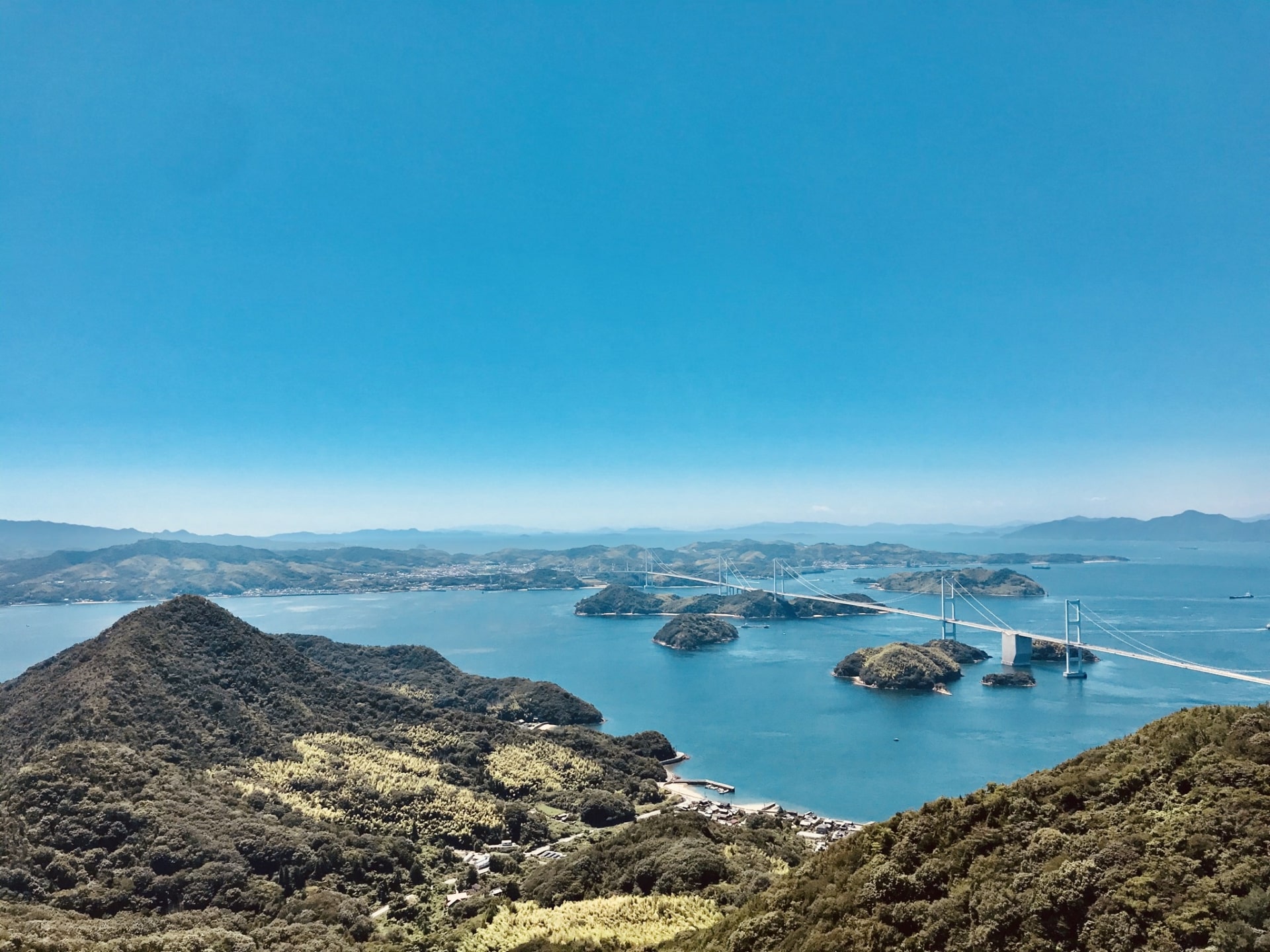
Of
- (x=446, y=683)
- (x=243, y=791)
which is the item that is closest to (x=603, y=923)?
(x=243, y=791)

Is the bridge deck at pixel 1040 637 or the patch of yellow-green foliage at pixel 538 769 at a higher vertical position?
the bridge deck at pixel 1040 637

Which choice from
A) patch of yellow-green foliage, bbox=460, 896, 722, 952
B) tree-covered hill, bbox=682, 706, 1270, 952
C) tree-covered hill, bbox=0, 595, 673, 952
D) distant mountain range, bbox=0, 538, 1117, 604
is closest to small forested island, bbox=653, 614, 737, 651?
tree-covered hill, bbox=0, 595, 673, 952

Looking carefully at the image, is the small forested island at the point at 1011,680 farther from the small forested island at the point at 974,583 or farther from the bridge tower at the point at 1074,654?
the small forested island at the point at 974,583

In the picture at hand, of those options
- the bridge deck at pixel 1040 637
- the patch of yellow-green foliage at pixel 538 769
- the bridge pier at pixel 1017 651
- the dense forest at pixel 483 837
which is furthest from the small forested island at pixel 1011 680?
the patch of yellow-green foliage at pixel 538 769

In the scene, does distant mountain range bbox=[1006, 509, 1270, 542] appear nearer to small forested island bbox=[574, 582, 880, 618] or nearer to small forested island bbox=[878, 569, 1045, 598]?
small forested island bbox=[878, 569, 1045, 598]

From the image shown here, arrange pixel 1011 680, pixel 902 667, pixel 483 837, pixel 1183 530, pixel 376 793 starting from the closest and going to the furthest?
pixel 483 837, pixel 376 793, pixel 1011 680, pixel 902 667, pixel 1183 530

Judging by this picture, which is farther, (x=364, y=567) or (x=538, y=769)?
(x=364, y=567)

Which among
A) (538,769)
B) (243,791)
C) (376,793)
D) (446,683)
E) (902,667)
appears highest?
(243,791)

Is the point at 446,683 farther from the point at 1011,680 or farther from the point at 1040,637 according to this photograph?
the point at 1040,637
